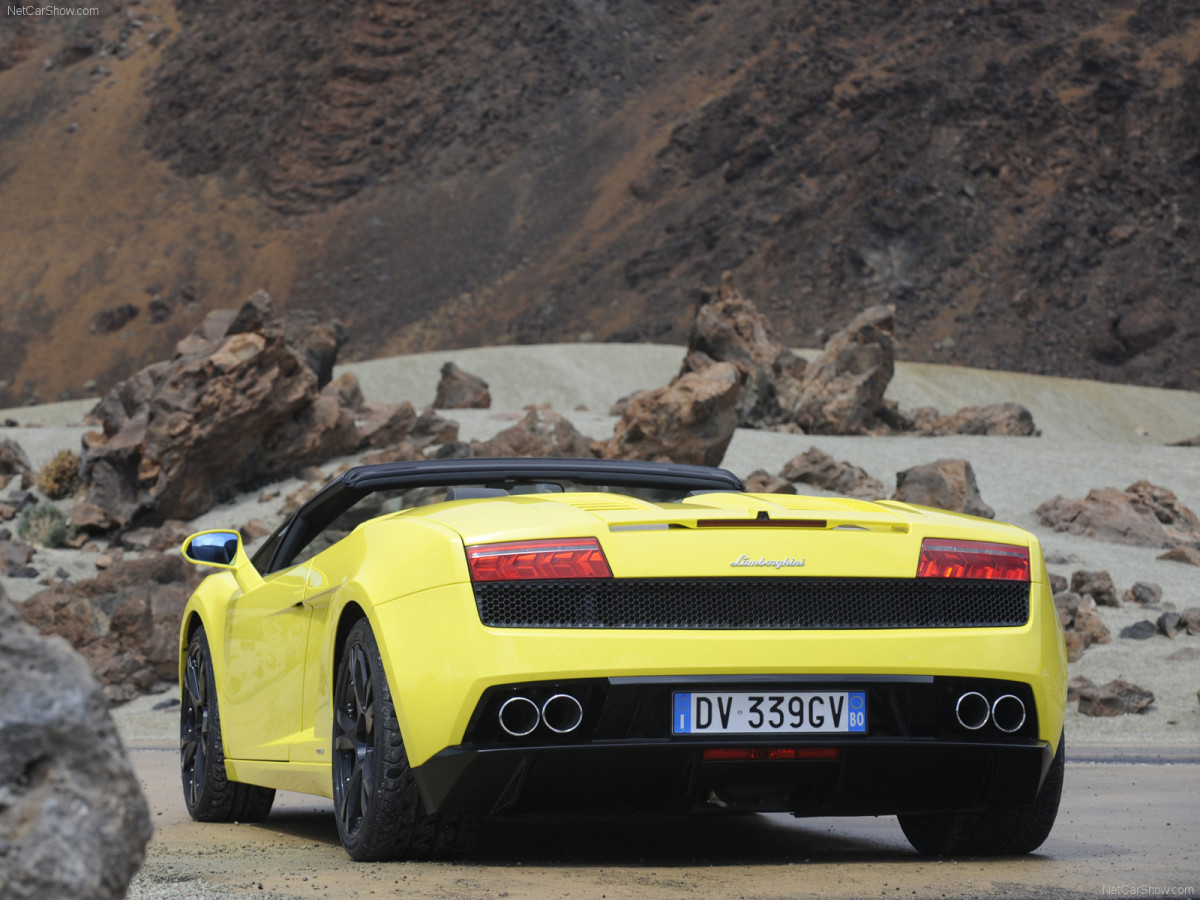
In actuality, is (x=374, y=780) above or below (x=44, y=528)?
above

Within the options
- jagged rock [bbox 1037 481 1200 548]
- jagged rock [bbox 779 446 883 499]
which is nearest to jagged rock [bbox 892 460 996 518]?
jagged rock [bbox 779 446 883 499]

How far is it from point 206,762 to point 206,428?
651 inches

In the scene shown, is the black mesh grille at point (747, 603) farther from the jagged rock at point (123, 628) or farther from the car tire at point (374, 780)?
the jagged rock at point (123, 628)

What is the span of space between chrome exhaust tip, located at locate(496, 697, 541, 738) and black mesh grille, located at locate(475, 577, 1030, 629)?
0.21 m

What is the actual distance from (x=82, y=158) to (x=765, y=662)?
7780 centimetres

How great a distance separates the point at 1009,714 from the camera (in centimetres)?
450

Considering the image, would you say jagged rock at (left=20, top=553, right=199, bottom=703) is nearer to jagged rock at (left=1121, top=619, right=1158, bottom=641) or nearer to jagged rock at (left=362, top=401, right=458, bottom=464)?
jagged rock at (left=362, top=401, right=458, bottom=464)

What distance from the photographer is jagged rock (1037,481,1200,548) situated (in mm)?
21156

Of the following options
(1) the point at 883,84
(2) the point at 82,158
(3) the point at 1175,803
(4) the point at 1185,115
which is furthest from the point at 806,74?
(3) the point at 1175,803

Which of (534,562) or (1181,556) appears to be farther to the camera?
(1181,556)

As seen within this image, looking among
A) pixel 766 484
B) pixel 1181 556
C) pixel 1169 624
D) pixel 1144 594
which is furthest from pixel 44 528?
pixel 1181 556

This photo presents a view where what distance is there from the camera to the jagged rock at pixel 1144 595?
16.7 m

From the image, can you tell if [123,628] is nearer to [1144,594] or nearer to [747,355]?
[1144,594]

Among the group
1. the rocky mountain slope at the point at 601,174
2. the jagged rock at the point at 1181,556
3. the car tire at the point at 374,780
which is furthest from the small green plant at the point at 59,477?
the rocky mountain slope at the point at 601,174
